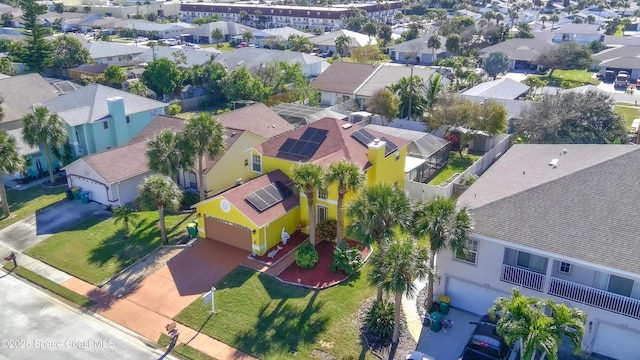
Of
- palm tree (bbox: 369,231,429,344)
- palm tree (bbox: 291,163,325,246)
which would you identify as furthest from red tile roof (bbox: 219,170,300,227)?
palm tree (bbox: 369,231,429,344)

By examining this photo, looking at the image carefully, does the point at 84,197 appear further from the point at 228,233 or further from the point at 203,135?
the point at 228,233

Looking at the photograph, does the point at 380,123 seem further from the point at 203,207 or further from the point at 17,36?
the point at 17,36

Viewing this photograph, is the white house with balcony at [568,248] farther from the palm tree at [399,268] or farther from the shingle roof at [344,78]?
the shingle roof at [344,78]

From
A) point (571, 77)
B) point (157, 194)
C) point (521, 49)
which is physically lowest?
point (571, 77)

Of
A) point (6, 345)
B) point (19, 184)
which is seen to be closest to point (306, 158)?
point (6, 345)

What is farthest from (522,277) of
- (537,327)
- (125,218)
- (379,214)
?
(125,218)
